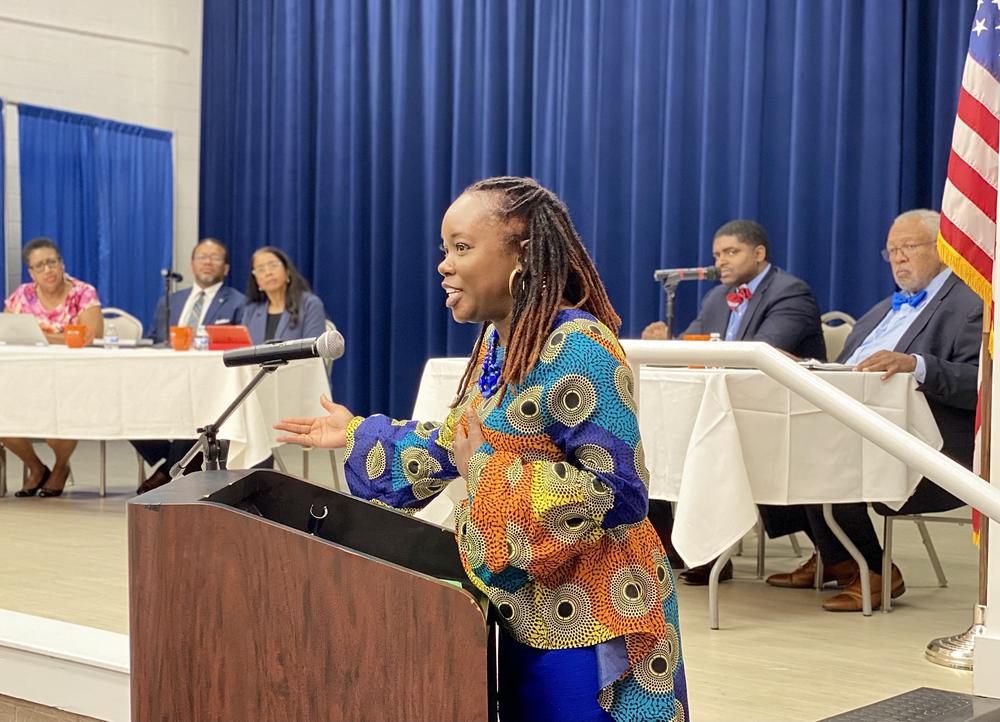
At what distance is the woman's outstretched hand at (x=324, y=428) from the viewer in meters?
1.57

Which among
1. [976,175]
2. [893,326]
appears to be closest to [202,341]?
[893,326]

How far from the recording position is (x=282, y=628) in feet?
4.10

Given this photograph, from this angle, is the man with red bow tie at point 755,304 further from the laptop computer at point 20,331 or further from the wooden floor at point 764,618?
the laptop computer at point 20,331

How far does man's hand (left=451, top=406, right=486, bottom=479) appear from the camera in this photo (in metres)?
1.30

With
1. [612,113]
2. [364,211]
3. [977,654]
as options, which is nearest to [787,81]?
[612,113]

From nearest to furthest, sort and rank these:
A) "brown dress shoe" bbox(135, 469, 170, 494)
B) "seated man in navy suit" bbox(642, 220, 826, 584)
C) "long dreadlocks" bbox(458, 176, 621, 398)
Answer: "long dreadlocks" bbox(458, 176, 621, 398) < "seated man in navy suit" bbox(642, 220, 826, 584) < "brown dress shoe" bbox(135, 469, 170, 494)

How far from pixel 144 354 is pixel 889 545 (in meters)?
2.68

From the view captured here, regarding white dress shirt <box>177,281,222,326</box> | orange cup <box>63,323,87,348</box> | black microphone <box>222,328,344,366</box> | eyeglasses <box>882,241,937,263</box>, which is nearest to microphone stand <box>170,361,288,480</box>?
black microphone <box>222,328,344,366</box>

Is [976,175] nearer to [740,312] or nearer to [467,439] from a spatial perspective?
[740,312]

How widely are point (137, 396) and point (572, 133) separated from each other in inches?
124

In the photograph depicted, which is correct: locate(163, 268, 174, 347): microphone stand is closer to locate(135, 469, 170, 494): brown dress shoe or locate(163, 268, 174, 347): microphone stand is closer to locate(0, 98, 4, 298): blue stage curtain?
locate(135, 469, 170, 494): brown dress shoe

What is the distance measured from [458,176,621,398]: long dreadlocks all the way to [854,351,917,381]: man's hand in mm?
2010

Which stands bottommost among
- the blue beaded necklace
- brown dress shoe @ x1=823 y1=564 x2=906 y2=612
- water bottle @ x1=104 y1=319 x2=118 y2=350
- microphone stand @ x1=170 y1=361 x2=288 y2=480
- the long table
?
brown dress shoe @ x1=823 y1=564 x2=906 y2=612

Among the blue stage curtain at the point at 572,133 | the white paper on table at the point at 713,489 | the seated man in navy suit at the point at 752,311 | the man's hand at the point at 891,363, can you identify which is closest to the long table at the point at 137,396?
the seated man in navy suit at the point at 752,311
